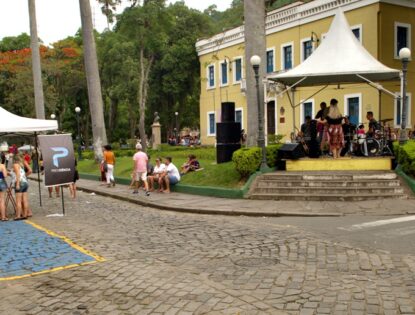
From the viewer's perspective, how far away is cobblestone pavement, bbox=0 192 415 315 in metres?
4.82

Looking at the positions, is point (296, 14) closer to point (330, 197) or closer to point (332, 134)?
point (332, 134)

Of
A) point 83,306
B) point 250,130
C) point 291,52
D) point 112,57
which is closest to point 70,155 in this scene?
point 250,130

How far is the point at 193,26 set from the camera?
4278 cm

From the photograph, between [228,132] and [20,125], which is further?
[228,132]

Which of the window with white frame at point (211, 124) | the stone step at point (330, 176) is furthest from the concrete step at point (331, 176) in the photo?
the window with white frame at point (211, 124)

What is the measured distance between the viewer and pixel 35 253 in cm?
732

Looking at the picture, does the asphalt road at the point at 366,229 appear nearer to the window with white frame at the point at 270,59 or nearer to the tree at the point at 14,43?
the window with white frame at the point at 270,59

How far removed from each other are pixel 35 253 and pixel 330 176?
8.00 metres

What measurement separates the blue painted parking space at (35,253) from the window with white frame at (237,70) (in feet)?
91.4

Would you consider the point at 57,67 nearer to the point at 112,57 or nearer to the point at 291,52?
the point at 112,57

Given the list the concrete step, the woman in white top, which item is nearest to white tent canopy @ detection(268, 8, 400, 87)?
the concrete step

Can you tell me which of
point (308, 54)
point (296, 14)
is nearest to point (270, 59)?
point (308, 54)

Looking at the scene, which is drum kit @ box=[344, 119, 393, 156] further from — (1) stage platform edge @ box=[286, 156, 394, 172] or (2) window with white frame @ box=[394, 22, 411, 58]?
(2) window with white frame @ box=[394, 22, 411, 58]

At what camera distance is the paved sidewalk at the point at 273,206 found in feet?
33.2
